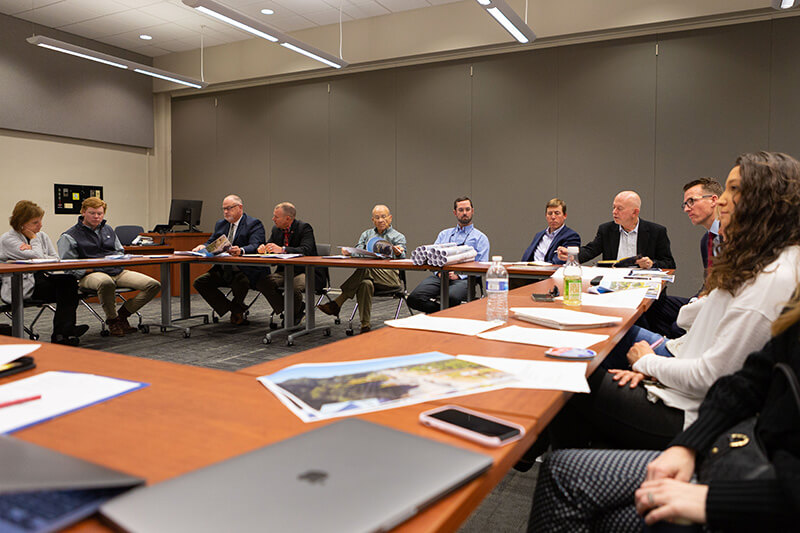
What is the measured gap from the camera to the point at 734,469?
3.14 ft

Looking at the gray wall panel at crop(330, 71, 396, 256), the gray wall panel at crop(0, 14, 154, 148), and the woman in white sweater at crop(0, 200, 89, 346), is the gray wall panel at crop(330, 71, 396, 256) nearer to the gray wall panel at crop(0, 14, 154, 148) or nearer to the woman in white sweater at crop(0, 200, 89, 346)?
the gray wall panel at crop(0, 14, 154, 148)

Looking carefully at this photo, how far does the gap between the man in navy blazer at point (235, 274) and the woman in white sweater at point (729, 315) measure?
Result: 14.4ft

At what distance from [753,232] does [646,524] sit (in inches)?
30.5

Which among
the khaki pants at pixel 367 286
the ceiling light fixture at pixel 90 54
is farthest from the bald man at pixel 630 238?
the ceiling light fixture at pixel 90 54

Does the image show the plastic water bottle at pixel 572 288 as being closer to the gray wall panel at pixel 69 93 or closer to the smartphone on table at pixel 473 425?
the smartphone on table at pixel 473 425

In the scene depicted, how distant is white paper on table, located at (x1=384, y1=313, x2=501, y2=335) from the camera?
5.29 feet

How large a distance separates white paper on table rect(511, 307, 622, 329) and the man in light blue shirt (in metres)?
2.46

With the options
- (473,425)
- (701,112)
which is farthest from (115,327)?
(701,112)

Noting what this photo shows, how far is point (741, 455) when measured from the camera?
977 millimetres

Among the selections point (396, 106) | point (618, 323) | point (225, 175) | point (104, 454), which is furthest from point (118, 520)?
point (225, 175)

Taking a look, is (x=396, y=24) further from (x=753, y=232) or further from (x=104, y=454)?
(x=104, y=454)

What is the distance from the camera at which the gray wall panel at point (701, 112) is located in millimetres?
5656

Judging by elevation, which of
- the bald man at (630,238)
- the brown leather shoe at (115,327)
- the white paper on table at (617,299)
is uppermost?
the bald man at (630,238)

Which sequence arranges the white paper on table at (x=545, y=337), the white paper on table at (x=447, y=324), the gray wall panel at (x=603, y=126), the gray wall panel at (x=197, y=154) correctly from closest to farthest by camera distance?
the white paper on table at (x=545, y=337) → the white paper on table at (x=447, y=324) → the gray wall panel at (x=603, y=126) → the gray wall panel at (x=197, y=154)
